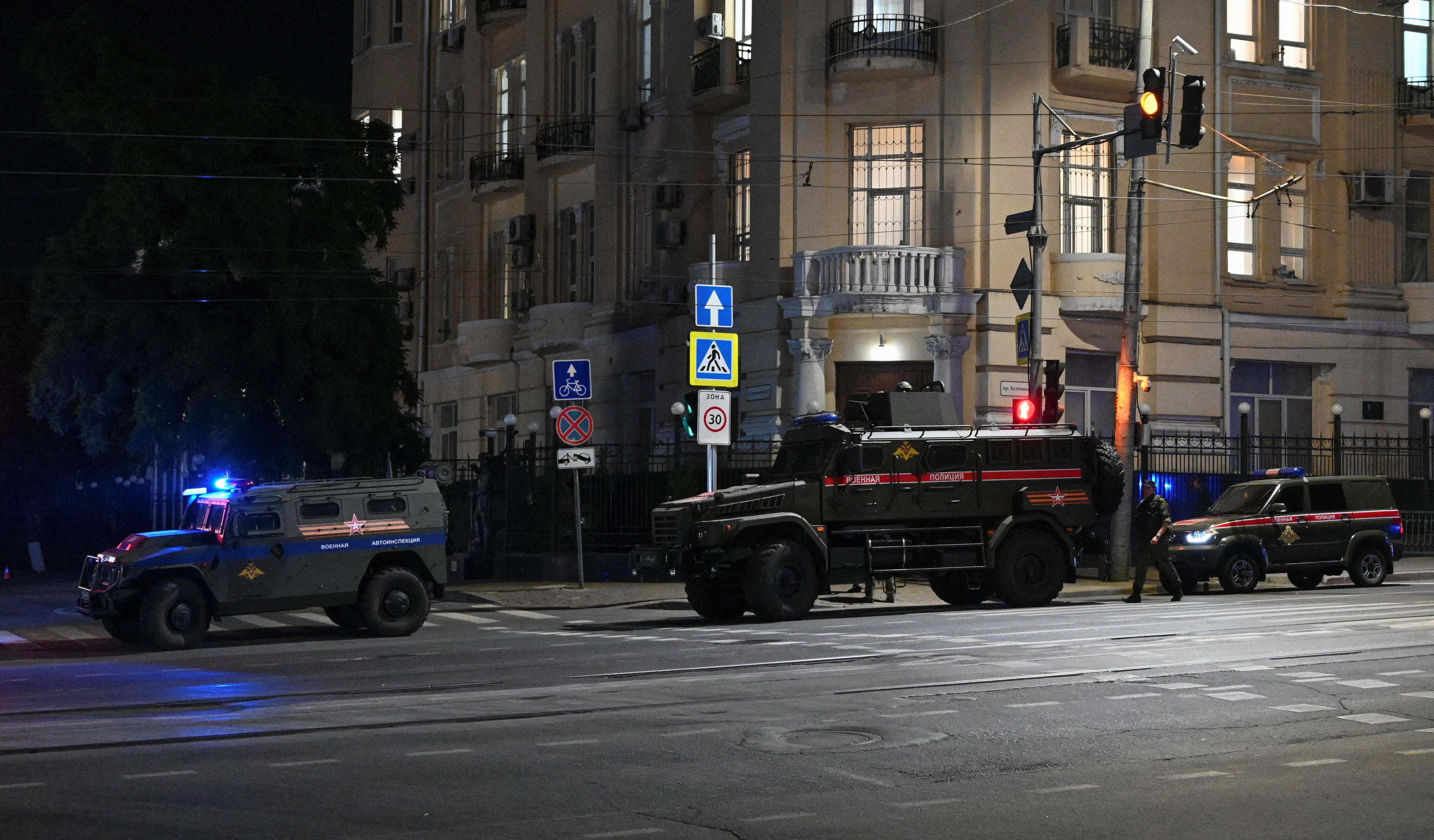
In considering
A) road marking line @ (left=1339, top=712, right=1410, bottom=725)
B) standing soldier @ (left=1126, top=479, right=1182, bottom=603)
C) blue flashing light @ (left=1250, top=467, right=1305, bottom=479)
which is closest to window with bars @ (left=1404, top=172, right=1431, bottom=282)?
blue flashing light @ (left=1250, top=467, right=1305, bottom=479)

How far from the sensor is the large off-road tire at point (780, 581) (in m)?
21.8

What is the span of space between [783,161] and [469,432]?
16853mm

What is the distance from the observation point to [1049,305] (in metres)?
34.2

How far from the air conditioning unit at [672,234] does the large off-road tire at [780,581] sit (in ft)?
52.1

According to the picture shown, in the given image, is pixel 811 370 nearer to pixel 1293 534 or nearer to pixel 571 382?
pixel 571 382

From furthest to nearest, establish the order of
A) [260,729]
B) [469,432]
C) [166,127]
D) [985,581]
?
[469,432] < [166,127] < [985,581] < [260,729]

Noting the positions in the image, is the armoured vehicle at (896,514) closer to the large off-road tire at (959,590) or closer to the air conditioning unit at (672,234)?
the large off-road tire at (959,590)

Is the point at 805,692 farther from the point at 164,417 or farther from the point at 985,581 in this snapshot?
the point at 164,417

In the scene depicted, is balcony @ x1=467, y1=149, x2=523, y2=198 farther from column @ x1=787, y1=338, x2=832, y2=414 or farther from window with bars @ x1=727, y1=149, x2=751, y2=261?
column @ x1=787, y1=338, x2=832, y2=414

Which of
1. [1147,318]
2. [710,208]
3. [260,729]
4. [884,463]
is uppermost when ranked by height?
[710,208]

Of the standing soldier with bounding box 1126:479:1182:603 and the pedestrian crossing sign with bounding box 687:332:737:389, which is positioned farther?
the pedestrian crossing sign with bounding box 687:332:737:389

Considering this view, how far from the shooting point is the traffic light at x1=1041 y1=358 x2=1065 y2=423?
27828 millimetres

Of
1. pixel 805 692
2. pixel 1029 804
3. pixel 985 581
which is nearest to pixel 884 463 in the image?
pixel 985 581

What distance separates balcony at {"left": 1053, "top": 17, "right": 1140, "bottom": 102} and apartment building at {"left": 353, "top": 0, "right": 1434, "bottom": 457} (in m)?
0.07
